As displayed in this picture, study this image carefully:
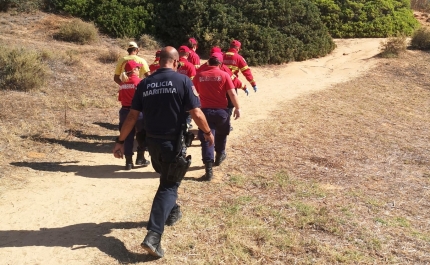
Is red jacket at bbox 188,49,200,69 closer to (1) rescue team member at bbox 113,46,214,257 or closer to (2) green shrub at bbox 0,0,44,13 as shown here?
(1) rescue team member at bbox 113,46,214,257

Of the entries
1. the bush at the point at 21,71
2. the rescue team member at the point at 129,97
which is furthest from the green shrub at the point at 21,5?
the rescue team member at the point at 129,97

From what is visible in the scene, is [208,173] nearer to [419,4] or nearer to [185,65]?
[185,65]

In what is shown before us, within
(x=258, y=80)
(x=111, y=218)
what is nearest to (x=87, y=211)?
(x=111, y=218)

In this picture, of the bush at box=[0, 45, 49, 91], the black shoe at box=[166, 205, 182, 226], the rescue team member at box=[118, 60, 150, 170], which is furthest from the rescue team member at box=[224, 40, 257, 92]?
the bush at box=[0, 45, 49, 91]

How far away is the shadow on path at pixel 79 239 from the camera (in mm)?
4699

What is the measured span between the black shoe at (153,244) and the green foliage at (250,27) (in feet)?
35.2

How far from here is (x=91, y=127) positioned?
885 cm

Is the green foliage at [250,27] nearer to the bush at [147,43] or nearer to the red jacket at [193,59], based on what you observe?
the bush at [147,43]

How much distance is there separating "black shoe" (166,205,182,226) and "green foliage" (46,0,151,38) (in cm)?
1070

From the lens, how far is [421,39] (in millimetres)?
16672

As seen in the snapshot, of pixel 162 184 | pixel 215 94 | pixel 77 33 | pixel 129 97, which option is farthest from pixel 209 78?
pixel 77 33

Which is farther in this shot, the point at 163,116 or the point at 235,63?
the point at 235,63

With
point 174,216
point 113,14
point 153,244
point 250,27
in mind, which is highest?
point 113,14

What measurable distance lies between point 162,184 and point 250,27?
438 inches
